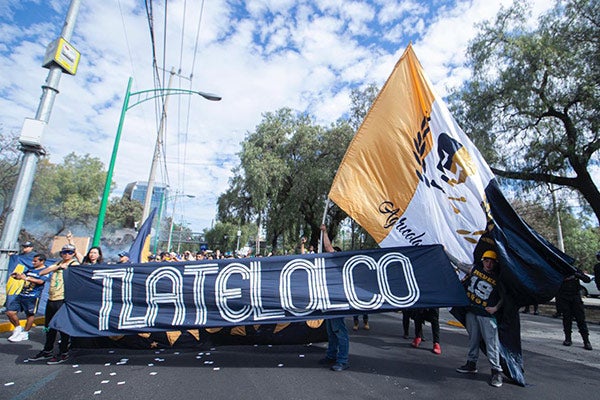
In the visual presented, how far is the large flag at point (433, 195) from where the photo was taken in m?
4.23

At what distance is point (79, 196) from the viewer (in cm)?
3105

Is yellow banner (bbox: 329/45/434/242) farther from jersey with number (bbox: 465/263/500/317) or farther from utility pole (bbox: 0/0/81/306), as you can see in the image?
utility pole (bbox: 0/0/81/306)

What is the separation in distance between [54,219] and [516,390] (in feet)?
114

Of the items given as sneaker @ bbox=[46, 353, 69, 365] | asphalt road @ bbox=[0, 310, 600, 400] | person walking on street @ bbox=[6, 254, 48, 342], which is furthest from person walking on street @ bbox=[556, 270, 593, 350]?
person walking on street @ bbox=[6, 254, 48, 342]

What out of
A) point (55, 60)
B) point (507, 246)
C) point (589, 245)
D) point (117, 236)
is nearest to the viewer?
point (507, 246)

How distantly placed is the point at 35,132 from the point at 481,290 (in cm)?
875

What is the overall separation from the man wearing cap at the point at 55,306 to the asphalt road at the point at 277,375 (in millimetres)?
177

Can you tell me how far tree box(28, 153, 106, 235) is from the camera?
88.0 feet

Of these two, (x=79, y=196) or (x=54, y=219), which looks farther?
(x=79, y=196)

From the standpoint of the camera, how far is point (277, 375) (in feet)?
13.9

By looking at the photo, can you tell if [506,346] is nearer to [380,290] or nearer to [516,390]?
[516,390]

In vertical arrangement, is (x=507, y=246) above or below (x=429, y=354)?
above

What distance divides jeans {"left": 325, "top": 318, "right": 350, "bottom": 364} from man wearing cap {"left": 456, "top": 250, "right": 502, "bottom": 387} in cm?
175

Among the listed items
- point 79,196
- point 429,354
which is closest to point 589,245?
point 429,354
